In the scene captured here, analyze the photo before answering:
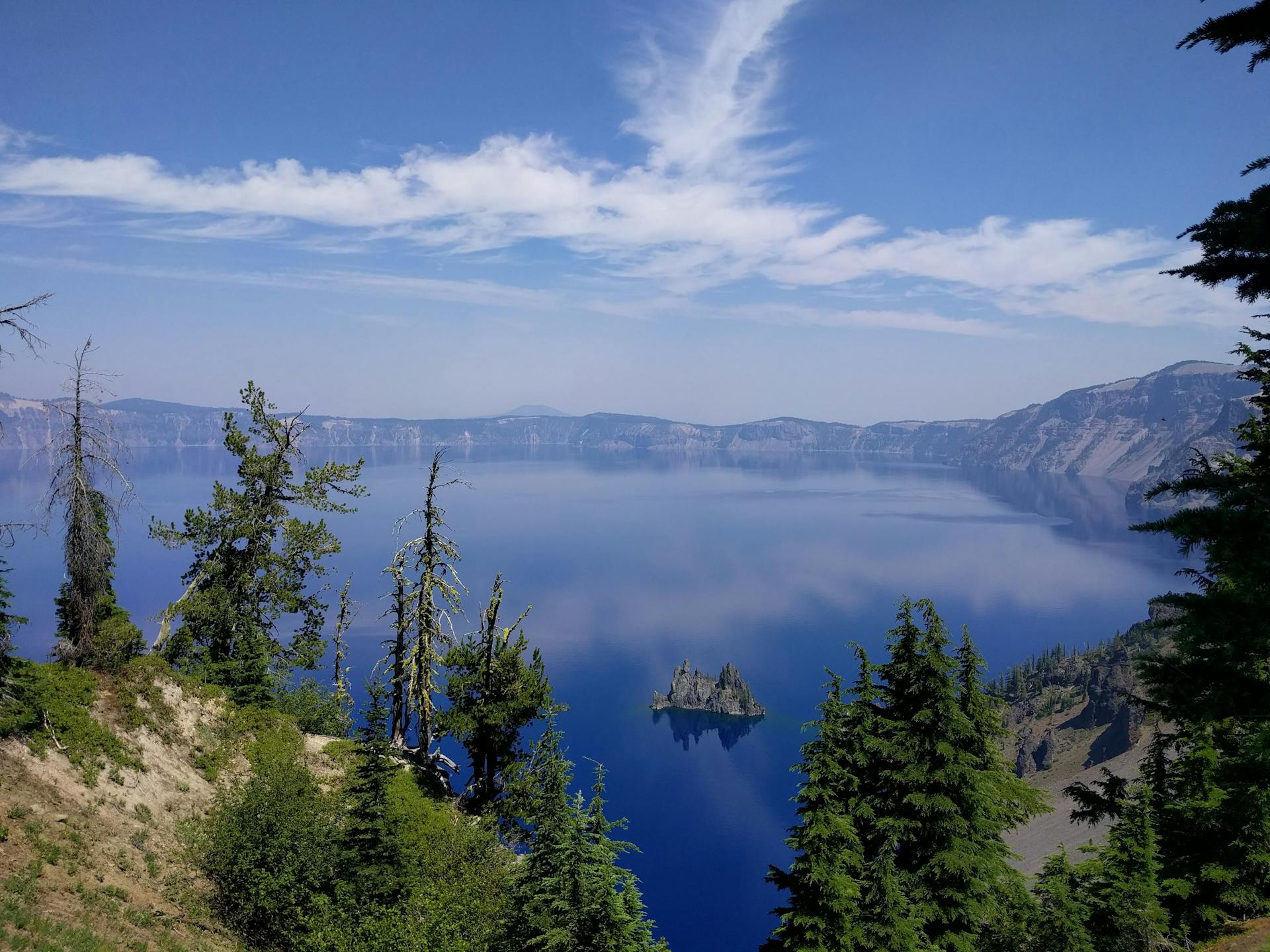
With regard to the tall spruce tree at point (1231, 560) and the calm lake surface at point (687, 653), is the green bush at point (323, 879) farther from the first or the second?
the calm lake surface at point (687, 653)

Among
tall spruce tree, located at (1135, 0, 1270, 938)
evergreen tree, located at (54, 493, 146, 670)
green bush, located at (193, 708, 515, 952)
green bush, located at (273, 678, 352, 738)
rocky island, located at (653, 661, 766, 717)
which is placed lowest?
rocky island, located at (653, 661, 766, 717)

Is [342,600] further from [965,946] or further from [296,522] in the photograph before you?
[965,946]

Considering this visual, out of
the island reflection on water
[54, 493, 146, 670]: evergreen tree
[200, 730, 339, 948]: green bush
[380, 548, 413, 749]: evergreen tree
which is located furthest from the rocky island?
[200, 730, 339, 948]: green bush

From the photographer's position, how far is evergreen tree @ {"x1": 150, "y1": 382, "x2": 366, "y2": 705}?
33.3 metres

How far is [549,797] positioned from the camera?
17.6 m

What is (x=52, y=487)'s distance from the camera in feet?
74.9

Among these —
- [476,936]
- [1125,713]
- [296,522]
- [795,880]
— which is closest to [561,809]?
[476,936]

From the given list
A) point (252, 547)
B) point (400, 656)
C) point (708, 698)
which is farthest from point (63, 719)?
point (708, 698)

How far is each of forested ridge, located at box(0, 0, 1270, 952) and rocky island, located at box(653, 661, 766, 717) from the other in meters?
92.4

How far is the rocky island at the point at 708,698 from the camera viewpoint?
395 feet

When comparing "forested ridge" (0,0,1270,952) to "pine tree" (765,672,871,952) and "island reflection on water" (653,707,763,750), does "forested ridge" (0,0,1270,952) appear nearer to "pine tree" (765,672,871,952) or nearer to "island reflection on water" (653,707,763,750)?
"pine tree" (765,672,871,952)

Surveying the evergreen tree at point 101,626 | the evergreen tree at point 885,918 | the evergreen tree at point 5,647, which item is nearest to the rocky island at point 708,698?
the evergreen tree at point 101,626

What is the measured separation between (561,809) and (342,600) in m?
37.4

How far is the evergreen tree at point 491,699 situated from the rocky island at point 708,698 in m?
92.7
